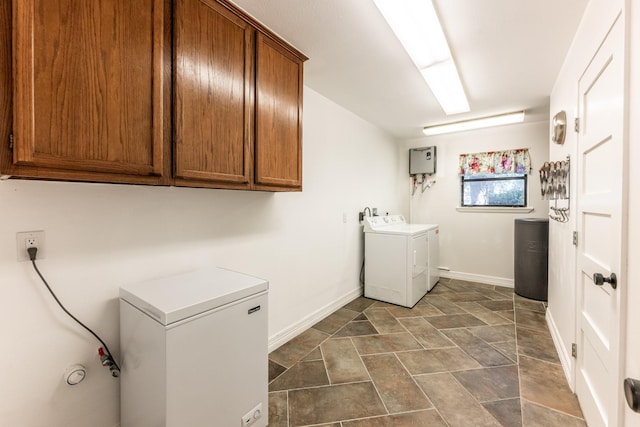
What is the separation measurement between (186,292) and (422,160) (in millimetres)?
4267

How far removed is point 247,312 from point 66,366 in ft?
2.89

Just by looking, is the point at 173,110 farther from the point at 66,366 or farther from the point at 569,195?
the point at 569,195

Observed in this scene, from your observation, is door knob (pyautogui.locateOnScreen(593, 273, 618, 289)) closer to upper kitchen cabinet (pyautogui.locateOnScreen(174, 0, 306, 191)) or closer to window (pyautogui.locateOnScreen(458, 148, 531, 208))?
upper kitchen cabinet (pyautogui.locateOnScreen(174, 0, 306, 191))

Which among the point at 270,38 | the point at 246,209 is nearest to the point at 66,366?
the point at 246,209

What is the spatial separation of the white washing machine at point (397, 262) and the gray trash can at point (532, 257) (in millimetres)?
1120

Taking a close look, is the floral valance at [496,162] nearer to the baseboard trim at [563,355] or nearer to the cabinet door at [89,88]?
the baseboard trim at [563,355]

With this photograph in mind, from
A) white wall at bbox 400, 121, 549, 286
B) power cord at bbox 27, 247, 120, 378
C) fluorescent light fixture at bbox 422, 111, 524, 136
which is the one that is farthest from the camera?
white wall at bbox 400, 121, 549, 286

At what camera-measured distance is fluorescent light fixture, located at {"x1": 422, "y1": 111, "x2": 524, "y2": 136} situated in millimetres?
3431

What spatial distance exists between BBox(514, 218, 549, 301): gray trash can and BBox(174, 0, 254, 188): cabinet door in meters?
3.66

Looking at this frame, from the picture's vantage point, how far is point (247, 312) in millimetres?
1388

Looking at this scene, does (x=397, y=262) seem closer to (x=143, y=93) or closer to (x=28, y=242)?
(x=143, y=93)

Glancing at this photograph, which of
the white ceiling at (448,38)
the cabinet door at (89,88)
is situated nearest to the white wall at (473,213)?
the white ceiling at (448,38)

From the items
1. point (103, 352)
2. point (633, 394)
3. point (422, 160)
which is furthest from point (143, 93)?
point (422, 160)

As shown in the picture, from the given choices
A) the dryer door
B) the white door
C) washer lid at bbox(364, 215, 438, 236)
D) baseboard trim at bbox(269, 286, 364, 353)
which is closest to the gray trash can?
washer lid at bbox(364, 215, 438, 236)
